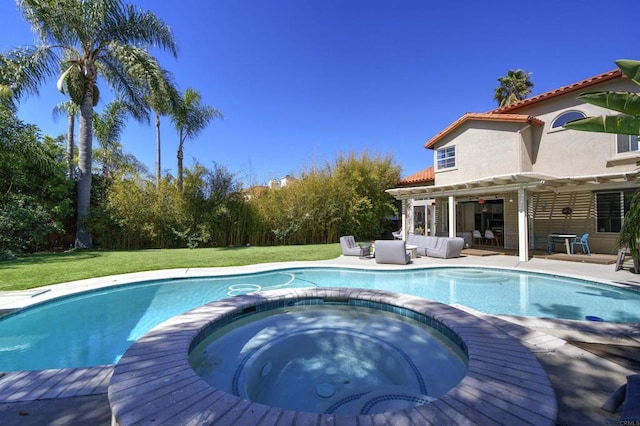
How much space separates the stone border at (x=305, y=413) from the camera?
70.2 inches

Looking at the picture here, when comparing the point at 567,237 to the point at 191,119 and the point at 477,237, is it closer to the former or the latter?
the point at 477,237

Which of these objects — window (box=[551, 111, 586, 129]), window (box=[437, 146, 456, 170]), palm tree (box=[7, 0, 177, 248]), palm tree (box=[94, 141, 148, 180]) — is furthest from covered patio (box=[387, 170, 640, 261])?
palm tree (box=[94, 141, 148, 180])

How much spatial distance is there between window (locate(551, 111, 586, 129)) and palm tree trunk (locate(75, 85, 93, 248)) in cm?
2032

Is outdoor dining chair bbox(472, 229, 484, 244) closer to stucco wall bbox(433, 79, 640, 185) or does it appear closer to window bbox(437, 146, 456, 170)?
stucco wall bbox(433, 79, 640, 185)

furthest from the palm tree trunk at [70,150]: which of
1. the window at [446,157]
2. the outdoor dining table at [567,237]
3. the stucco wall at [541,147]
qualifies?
the outdoor dining table at [567,237]

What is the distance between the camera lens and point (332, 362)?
3.29m

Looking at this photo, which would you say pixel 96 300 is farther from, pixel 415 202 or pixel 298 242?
pixel 415 202

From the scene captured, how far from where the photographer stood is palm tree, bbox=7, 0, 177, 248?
37.3ft

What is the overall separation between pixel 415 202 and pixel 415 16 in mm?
8170

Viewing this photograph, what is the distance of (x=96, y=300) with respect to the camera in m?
6.08

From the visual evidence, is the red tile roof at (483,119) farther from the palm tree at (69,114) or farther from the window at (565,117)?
the palm tree at (69,114)

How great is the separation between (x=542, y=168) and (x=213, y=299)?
45.0 feet

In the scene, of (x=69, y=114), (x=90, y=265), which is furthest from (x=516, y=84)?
(x=69, y=114)

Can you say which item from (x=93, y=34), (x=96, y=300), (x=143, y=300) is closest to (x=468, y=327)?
(x=143, y=300)
